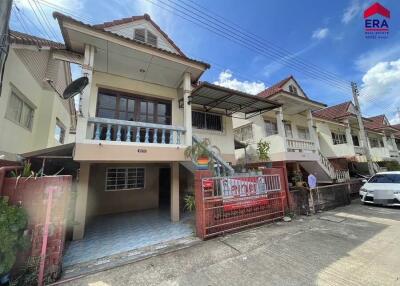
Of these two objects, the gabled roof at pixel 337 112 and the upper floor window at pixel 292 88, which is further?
the gabled roof at pixel 337 112

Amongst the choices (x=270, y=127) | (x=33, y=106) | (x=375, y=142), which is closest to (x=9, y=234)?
(x=33, y=106)

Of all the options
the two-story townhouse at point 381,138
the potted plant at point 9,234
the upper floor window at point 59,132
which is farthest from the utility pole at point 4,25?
the two-story townhouse at point 381,138

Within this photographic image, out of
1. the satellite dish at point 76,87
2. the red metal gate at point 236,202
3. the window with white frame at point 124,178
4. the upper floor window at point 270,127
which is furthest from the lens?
the upper floor window at point 270,127

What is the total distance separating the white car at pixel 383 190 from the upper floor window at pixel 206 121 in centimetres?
794

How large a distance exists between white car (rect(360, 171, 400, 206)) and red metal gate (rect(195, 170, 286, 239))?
207 inches

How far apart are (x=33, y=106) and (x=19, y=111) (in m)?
1.11

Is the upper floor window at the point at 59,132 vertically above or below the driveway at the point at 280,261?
above

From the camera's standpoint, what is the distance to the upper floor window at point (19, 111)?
637 centimetres

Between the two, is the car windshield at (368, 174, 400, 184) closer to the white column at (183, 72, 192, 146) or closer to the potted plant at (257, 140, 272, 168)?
the potted plant at (257, 140, 272, 168)

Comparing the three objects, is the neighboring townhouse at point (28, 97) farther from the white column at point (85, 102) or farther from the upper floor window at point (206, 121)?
the upper floor window at point (206, 121)

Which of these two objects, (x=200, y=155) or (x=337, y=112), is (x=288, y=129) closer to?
(x=337, y=112)

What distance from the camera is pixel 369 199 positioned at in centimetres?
878

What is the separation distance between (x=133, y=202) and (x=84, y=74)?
6.51 meters

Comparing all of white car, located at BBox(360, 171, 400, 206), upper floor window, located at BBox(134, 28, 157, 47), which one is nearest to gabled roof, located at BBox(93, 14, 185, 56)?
upper floor window, located at BBox(134, 28, 157, 47)
